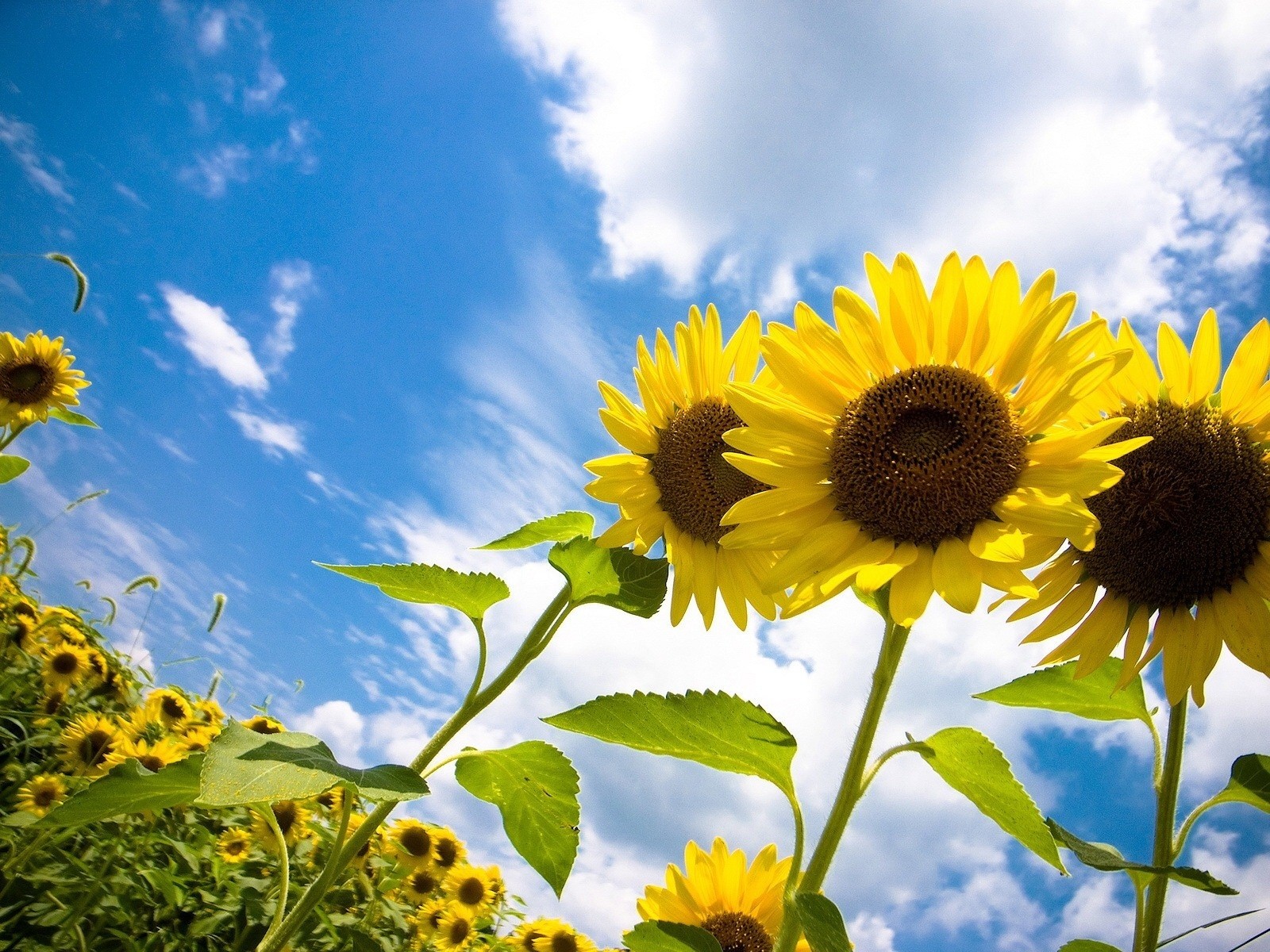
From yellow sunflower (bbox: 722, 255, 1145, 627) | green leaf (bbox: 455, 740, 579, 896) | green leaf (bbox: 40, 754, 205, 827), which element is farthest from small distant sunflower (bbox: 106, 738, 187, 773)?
yellow sunflower (bbox: 722, 255, 1145, 627)

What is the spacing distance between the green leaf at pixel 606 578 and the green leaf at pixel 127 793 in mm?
747

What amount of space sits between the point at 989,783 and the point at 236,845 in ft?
11.3

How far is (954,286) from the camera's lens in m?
1.31

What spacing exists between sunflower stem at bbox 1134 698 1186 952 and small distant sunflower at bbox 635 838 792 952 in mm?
903

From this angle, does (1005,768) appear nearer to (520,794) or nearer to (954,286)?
(954,286)

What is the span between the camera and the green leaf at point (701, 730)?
3.97ft

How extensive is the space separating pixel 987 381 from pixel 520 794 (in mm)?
1066

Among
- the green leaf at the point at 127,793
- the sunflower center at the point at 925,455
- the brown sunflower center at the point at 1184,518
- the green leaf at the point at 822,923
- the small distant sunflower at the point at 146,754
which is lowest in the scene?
the green leaf at the point at 127,793

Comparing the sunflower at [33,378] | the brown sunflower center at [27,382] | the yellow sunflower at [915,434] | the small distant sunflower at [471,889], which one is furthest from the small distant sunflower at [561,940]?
the brown sunflower center at [27,382]

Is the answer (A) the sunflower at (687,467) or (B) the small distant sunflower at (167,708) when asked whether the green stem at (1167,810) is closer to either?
(A) the sunflower at (687,467)

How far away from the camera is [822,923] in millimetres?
999

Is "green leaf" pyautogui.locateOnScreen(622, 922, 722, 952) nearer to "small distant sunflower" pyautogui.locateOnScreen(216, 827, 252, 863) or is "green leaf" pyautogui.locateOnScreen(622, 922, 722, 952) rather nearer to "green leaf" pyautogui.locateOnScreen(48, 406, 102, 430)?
"small distant sunflower" pyautogui.locateOnScreen(216, 827, 252, 863)

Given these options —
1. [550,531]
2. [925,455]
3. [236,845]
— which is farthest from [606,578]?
[236,845]

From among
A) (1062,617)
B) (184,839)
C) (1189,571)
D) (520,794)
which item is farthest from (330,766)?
(184,839)
